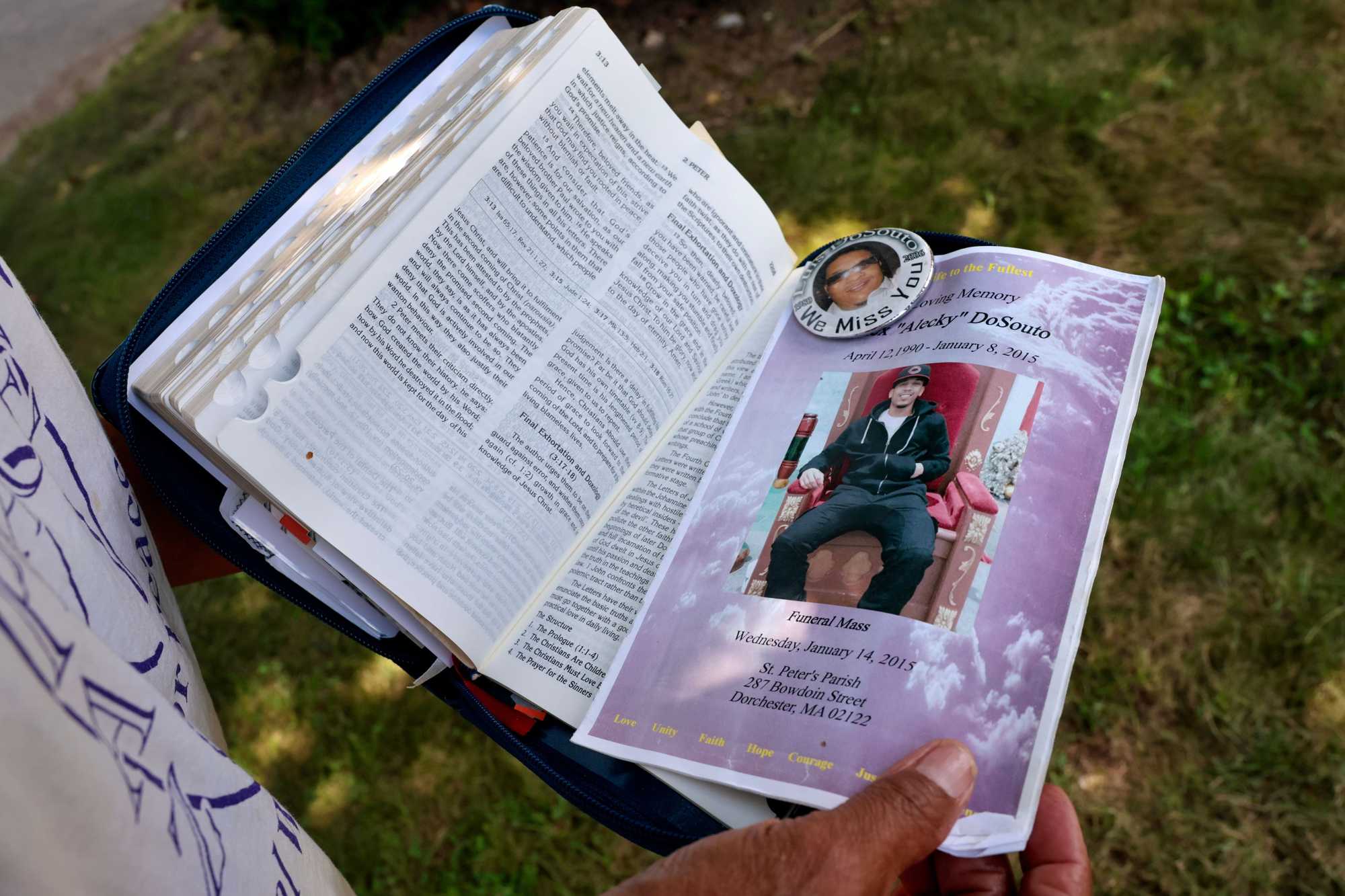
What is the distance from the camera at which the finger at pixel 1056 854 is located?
0.70 m

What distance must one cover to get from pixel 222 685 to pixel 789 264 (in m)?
1.46

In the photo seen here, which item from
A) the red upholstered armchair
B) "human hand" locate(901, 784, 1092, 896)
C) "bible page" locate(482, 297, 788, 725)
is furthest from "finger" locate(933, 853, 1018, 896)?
"bible page" locate(482, 297, 788, 725)

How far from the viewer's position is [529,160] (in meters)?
0.87

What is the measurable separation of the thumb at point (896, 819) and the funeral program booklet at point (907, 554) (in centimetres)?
4

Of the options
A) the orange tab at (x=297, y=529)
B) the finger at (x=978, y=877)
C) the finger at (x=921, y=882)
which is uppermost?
the orange tab at (x=297, y=529)

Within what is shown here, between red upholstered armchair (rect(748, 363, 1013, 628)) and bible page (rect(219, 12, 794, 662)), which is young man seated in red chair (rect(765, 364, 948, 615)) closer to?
red upholstered armchair (rect(748, 363, 1013, 628))

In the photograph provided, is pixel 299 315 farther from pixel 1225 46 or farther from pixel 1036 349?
pixel 1225 46

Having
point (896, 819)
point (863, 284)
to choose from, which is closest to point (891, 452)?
point (863, 284)

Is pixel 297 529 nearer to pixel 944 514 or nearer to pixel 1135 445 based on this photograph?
pixel 944 514

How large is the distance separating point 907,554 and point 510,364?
0.41 m

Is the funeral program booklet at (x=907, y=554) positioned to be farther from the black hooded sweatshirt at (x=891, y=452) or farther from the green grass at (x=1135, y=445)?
the green grass at (x=1135, y=445)

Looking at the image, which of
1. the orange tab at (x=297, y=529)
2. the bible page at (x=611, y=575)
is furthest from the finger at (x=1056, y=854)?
the orange tab at (x=297, y=529)

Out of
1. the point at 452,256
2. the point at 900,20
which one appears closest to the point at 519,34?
the point at 452,256

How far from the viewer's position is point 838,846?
2.01 feet
